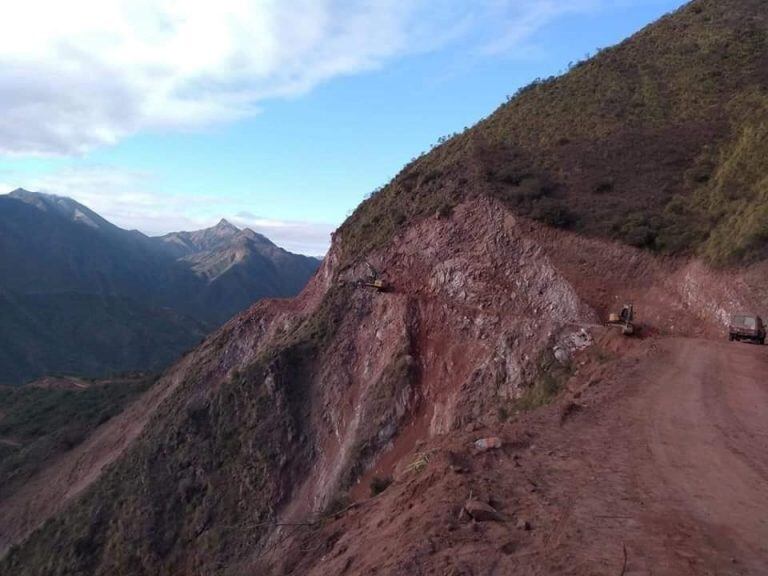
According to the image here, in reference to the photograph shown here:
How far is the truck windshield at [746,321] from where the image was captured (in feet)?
64.2

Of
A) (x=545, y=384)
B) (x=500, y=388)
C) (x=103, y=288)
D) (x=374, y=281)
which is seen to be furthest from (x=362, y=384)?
(x=103, y=288)

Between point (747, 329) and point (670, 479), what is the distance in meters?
12.0

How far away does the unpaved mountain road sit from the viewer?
6.99 meters

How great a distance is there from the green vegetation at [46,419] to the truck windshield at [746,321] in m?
34.4

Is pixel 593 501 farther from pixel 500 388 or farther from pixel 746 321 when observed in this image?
pixel 746 321

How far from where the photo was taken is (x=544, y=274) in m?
22.8

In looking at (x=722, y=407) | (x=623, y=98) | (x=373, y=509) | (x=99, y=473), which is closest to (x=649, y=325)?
(x=722, y=407)

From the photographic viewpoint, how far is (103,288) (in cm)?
12850

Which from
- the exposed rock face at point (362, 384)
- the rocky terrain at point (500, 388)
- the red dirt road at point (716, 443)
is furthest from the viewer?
the exposed rock face at point (362, 384)

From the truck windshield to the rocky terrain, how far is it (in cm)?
78

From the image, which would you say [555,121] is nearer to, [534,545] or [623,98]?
[623,98]

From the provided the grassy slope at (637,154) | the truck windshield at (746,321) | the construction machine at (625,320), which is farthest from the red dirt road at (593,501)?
the grassy slope at (637,154)

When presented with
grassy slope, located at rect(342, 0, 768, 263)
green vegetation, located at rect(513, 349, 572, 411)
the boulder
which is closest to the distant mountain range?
grassy slope, located at rect(342, 0, 768, 263)

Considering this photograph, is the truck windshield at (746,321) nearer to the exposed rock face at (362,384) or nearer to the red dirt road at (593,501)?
the exposed rock face at (362,384)
